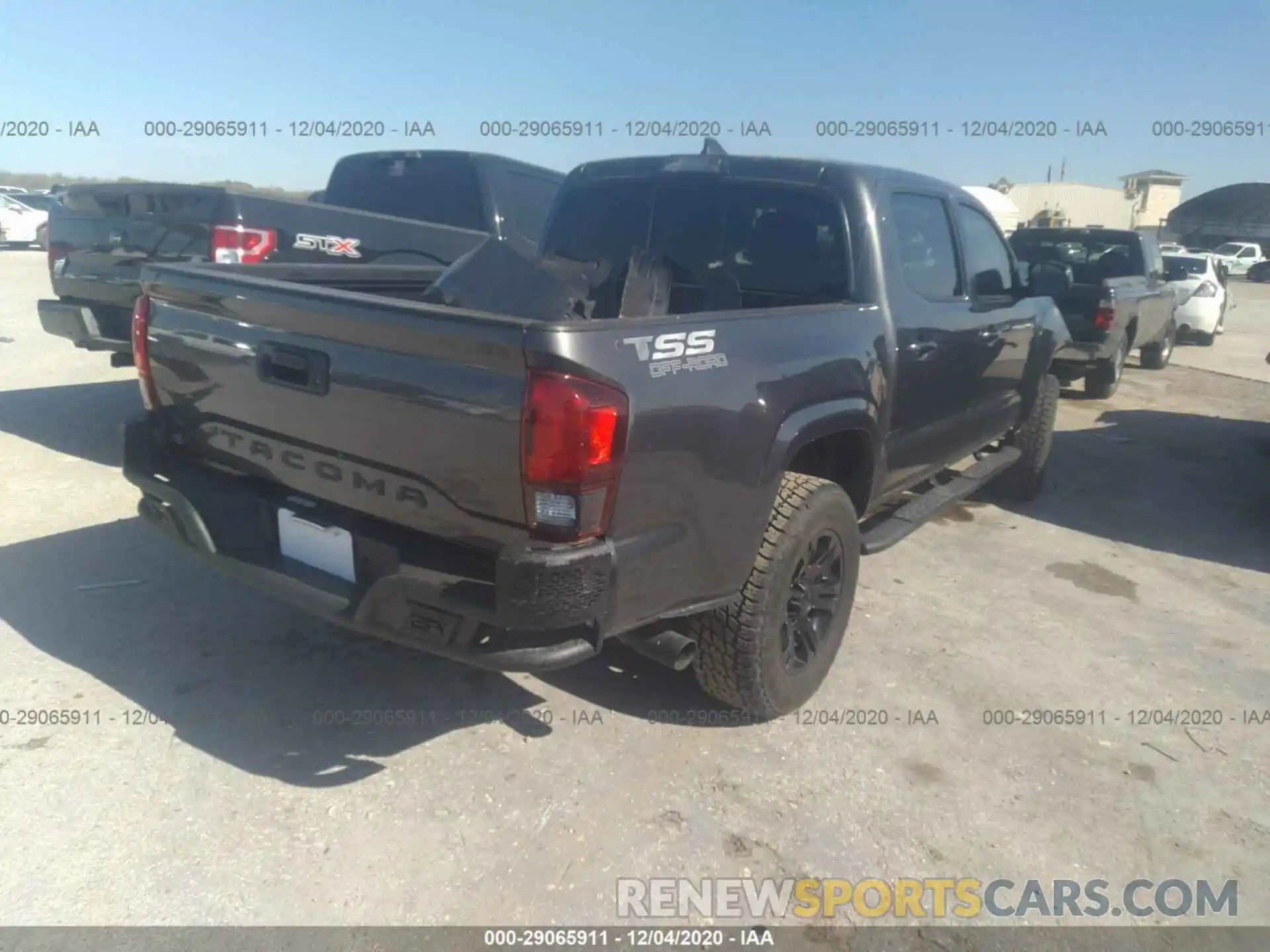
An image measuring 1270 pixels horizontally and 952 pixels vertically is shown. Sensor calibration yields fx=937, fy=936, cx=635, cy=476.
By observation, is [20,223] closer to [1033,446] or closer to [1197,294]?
[1033,446]

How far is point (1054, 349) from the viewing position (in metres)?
5.93

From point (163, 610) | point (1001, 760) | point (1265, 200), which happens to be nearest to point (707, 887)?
point (1001, 760)

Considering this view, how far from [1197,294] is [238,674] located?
16.2 metres

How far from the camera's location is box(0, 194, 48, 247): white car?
23281mm

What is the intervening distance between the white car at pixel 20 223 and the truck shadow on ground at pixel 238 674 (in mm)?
23343

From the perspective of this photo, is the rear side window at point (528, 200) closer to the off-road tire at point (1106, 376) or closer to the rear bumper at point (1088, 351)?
the rear bumper at point (1088, 351)

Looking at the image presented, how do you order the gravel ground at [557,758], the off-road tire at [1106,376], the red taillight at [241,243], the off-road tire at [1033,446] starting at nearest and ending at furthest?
the gravel ground at [557,758] < the red taillight at [241,243] < the off-road tire at [1033,446] < the off-road tire at [1106,376]

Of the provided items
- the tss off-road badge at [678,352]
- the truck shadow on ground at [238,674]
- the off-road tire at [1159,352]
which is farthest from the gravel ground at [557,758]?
the off-road tire at [1159,352]

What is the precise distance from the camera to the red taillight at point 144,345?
3.28 metres

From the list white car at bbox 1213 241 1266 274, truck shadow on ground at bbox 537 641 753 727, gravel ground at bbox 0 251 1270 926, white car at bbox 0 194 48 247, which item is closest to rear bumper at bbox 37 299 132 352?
gravel ground at bbox 0 251 1270 926

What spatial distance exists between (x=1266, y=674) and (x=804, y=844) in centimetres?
255

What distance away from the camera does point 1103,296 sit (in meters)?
9.41

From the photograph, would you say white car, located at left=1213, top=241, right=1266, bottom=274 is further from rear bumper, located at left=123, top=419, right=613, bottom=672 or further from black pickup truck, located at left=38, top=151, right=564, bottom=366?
rear bumper, located at left=123, top=419, right=613, bottom=672

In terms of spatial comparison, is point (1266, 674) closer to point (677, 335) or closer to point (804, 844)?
point (804, 844)
